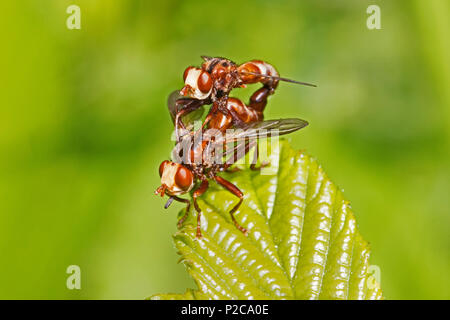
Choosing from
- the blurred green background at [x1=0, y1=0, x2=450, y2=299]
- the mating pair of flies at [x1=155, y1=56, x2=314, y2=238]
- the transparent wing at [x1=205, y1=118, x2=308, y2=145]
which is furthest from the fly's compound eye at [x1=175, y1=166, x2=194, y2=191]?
the blurred green background at [x1=0, y1=0, x2=450, y2=299]

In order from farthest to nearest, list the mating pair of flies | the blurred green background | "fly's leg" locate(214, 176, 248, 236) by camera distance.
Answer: the blurred green background → the mating pair of flies → "fly's leg" locate(214, 176, 248, 236)

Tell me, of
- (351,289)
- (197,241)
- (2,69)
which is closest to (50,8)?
(2,69)

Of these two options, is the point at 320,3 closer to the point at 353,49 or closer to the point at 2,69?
the point at 353,49

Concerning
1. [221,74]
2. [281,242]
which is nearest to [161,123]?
[221,74]

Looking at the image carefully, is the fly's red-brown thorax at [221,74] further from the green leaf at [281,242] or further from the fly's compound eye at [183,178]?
the fly's compound eye at [183,178]

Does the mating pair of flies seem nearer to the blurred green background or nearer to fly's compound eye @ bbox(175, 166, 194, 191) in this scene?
fly's compound eye @ bbox(175, 166, 194, 191)

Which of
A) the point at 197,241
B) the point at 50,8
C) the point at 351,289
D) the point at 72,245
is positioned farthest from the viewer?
the point at 50,8

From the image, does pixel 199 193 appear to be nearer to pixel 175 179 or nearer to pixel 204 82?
pixel 175 179

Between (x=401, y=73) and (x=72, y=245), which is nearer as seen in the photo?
(x=72, y=245)
